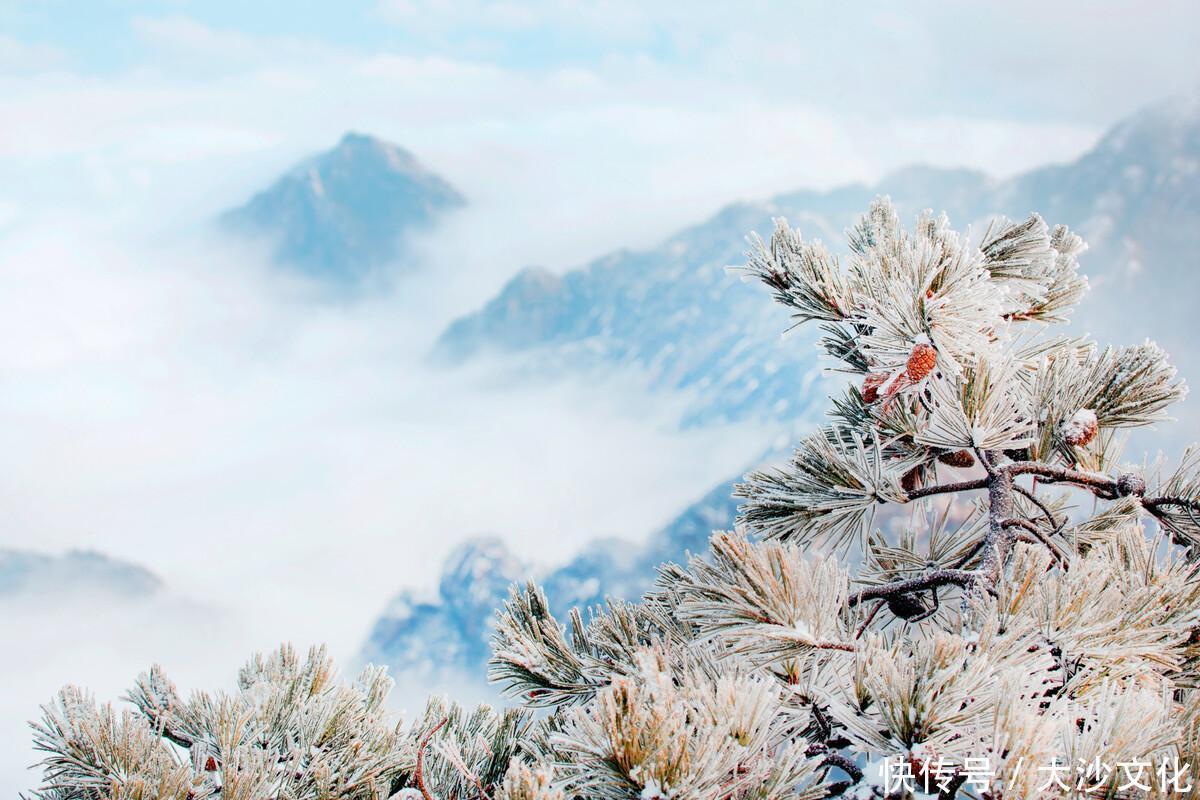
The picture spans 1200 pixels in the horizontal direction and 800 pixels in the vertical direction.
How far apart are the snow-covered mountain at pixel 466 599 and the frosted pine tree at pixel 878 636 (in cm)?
13836

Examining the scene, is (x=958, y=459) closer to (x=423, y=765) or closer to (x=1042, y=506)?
(x=1042, y=506)

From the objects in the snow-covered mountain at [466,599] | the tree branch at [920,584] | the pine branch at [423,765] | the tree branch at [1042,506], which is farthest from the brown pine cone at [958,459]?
the snow-covered mountain at [466,599]

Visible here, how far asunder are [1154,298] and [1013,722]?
15562 centimetres

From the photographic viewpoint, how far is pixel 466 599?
165 m

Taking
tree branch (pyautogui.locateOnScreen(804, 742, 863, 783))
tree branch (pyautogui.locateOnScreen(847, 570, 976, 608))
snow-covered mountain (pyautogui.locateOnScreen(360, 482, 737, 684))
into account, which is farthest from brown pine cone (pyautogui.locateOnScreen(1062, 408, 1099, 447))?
snow-covered mountain (pyautogui.locateOnScreen(360, 482, 737, 684))

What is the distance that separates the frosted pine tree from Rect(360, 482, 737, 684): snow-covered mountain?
454ft

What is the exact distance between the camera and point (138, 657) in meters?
159

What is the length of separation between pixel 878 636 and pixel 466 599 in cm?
17120

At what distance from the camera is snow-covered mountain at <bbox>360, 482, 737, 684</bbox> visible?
14550 centimetres

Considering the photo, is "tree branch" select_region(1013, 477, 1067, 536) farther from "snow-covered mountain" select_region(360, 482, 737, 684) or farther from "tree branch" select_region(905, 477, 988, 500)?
"snow-covered mountain" select_region(360, 482, 737, 684)

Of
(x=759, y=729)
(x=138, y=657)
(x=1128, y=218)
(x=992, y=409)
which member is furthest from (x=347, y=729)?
(x=138, y=657)

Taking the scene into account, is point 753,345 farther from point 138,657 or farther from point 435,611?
point 138,657

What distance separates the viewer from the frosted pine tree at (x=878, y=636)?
3.81ft

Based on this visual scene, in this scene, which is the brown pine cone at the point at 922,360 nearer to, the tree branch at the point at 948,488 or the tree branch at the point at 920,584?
the tree branch at the point at 948,488
